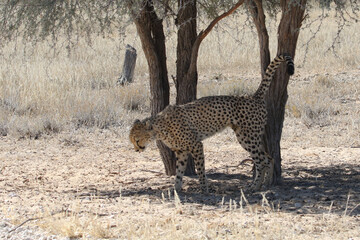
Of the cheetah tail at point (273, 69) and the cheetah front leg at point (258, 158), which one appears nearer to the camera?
the cheetah tail at point (273, 69)

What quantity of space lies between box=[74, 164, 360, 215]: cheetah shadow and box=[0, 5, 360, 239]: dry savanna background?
0.05 feet

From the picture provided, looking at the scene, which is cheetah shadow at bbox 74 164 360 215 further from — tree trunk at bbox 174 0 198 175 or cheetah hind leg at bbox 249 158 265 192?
tree trunk at bbox 174 0 198 175

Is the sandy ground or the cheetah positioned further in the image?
the cheetah

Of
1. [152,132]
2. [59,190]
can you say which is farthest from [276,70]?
[59,190]

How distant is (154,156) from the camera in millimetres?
8523

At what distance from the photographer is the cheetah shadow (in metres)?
5.38

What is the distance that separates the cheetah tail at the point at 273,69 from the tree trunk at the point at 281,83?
0.10 metres

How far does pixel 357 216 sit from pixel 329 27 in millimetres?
14232

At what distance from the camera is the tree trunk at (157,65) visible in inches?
272

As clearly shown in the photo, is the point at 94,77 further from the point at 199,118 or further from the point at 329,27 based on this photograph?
the point at 329,27

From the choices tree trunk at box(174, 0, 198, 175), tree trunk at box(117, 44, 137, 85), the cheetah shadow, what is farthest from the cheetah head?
tree trunk at box(117, 44, 137, 85)

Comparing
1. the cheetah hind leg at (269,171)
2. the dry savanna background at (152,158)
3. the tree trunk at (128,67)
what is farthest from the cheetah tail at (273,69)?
the tree trunk at (128,67)

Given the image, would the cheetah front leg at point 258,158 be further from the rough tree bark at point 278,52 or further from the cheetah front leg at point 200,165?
the cheetah front leg at point 200,165

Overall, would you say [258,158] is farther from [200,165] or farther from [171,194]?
[171,194]
